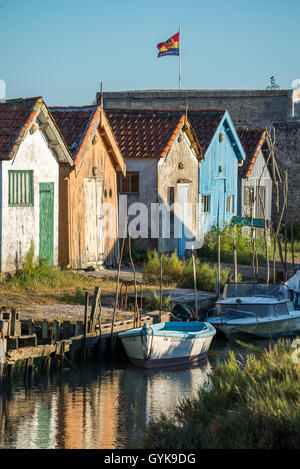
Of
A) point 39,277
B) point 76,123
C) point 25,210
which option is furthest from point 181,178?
point 39,277

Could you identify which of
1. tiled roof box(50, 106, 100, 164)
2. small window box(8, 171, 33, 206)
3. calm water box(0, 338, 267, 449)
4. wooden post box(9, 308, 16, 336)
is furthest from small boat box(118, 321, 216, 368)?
tiled roof box(50, 106, 100, 164)

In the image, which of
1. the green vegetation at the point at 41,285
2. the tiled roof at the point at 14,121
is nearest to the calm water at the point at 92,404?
the green vegetation at the point at 41,285

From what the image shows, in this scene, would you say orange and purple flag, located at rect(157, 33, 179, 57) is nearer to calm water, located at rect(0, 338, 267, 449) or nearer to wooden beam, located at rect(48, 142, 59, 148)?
wooden beam, located at rect(48, 142, 59, 148)

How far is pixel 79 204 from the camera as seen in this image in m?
24.3

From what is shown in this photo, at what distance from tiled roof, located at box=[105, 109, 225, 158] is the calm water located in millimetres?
10303

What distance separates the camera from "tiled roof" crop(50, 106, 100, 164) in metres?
24.1

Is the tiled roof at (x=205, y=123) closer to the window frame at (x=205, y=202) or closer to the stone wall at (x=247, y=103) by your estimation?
the window frame at (x=205, y=202)

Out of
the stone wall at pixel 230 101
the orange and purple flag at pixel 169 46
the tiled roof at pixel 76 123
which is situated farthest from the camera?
the stone wall at pixel 230 101

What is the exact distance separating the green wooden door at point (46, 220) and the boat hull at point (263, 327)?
4.96m

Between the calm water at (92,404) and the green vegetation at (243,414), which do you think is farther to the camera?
the calm water at (92,404)

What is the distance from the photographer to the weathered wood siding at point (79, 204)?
77.6 feet

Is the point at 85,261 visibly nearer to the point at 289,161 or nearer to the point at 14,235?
the point at 14,235
